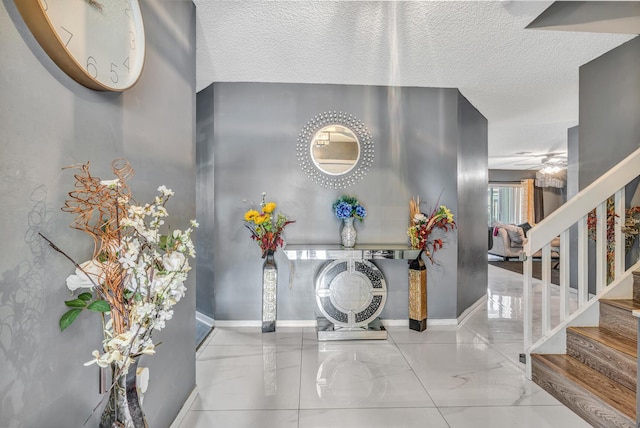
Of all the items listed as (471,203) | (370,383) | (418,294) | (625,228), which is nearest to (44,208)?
(370,383)

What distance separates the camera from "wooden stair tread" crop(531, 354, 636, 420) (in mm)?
1732

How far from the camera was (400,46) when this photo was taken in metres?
2.62

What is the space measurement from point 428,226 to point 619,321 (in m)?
1.54

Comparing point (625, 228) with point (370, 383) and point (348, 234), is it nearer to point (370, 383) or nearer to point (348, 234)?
point (348, 234)

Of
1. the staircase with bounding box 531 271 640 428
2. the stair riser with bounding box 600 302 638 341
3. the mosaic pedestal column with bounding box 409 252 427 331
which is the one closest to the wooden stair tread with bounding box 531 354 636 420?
the staircase with bounding box 531 271 640 428

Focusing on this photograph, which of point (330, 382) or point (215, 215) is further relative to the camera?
point (215, 215)

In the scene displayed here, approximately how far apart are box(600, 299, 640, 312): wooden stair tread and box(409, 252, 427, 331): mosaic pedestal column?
4.56 ft

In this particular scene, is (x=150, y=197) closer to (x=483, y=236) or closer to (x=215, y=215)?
(x=215, y=215)

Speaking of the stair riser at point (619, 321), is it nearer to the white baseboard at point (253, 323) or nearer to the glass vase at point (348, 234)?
the glass vase at point (348, 234)

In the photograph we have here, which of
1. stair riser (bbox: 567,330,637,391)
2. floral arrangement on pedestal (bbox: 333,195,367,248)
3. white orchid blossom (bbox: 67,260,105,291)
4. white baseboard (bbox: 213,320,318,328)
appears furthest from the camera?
white baseboard (bbox: 213,320,318,328)

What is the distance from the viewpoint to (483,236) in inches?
167

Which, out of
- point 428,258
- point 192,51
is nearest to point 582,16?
point 428,258

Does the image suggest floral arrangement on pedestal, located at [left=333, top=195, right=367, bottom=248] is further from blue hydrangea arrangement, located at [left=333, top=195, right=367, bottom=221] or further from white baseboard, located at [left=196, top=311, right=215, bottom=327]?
white baseboard, located at [left=196, top=311, right=215, bottom=327]

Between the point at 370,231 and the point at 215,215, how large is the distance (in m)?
1.68
